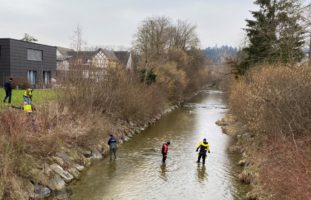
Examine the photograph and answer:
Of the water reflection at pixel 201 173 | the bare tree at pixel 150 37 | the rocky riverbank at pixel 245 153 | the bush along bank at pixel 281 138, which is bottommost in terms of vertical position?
the water reflection at pixel 201 173

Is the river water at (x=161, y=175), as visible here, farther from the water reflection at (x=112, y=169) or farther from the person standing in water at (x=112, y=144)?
the person standing in water at (x=112, y=144)

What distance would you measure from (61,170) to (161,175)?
16.9 feet

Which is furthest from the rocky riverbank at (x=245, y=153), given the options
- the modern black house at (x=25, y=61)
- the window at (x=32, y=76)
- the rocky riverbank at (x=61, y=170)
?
the window at (x=32, y=76)

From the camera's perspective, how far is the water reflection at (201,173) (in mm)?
17836

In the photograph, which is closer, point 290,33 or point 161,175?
point 161,175

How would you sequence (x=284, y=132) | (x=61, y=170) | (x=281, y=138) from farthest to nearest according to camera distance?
1. (x=61, y=170)
2. (x=284, y=132)
3. (x=281, y=138)

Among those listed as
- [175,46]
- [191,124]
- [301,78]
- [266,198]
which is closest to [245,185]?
[266,198]

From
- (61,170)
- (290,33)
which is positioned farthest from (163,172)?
(290,33)

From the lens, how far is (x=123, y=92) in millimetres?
30484

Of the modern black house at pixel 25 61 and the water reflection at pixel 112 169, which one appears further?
the modern black house at pixel 25 61

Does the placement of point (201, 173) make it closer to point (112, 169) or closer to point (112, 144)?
point (112, 169)

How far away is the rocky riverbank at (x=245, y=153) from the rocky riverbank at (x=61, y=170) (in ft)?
27.2

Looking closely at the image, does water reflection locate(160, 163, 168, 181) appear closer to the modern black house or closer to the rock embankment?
the rock embankment

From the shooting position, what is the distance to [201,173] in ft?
61.9
